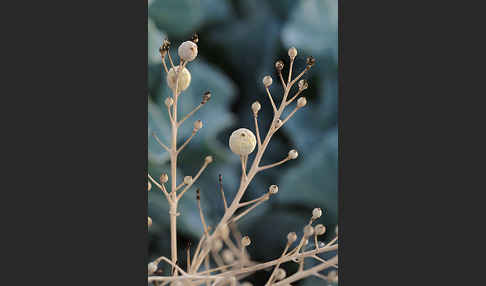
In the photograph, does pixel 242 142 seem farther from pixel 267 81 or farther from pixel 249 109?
pixel 249 109

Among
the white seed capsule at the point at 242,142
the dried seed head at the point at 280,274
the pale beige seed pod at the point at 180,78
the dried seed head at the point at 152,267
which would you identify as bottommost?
the dried seed head at the point at 280,274

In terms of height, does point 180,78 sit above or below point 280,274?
above

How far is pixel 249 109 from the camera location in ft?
2.03

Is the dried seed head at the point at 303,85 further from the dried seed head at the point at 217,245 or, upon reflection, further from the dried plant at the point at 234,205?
the dried seed head at the point at 217,245

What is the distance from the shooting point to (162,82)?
0.55m

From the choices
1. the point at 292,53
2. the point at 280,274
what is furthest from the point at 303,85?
the point at 280,274

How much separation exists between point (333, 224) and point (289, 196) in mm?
110

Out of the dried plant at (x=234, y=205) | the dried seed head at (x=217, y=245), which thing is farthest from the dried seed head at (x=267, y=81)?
the dried seed head at (x=217, y=245)

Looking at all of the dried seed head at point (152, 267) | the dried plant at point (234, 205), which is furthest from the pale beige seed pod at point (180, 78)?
the dried seed head at point (152, 267)

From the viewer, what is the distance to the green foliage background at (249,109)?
19.3 inches

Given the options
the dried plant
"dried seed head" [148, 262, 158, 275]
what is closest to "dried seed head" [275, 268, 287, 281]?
the dried plant

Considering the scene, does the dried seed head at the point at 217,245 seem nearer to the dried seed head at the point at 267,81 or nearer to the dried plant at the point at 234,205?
the dried plant at the point at 234,205

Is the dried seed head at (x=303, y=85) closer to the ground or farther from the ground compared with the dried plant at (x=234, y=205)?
farther from the ground

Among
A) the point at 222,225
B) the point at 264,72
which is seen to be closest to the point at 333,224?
the point at 222,225
